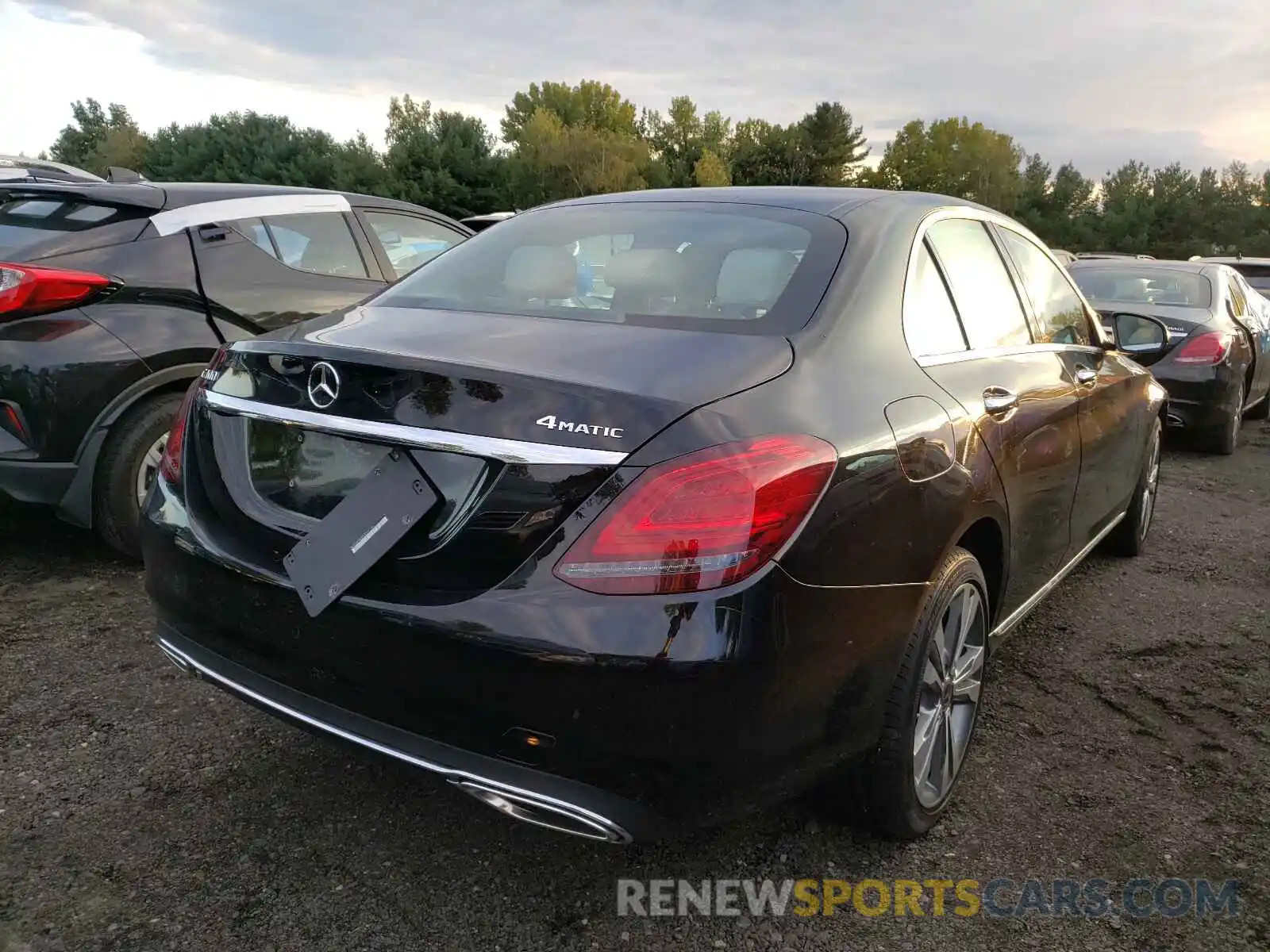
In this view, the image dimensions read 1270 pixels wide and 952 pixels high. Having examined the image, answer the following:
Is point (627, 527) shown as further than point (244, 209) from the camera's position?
No

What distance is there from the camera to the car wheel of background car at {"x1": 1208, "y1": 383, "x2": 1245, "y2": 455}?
24.5ft

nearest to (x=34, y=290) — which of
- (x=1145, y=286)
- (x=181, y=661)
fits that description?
(x=181, y=661)

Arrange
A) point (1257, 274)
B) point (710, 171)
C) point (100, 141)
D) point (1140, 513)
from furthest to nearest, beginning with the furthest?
point (100, 141), point (710, 171), point (1257, 274), point (1140, 513)

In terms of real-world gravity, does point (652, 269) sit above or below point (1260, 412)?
above

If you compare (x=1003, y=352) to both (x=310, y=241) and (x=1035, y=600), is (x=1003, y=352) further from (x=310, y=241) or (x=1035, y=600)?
(x=310, y=241)

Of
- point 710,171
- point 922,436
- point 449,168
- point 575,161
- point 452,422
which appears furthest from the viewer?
point 710,171

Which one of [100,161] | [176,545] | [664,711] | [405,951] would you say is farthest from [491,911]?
[100,161]

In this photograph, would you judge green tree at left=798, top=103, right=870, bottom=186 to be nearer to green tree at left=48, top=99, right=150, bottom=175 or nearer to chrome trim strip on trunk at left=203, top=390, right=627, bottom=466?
green tree at left=48, top=99, right=150, bottom=175

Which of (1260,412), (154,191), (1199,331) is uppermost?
(154,191)

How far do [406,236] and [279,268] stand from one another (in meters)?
0.98

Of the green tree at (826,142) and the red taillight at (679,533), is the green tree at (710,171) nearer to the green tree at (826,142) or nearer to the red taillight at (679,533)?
the green tree at (826,142)

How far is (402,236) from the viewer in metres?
5.32

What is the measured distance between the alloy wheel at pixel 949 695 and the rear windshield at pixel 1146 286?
614cm

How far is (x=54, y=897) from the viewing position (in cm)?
209
